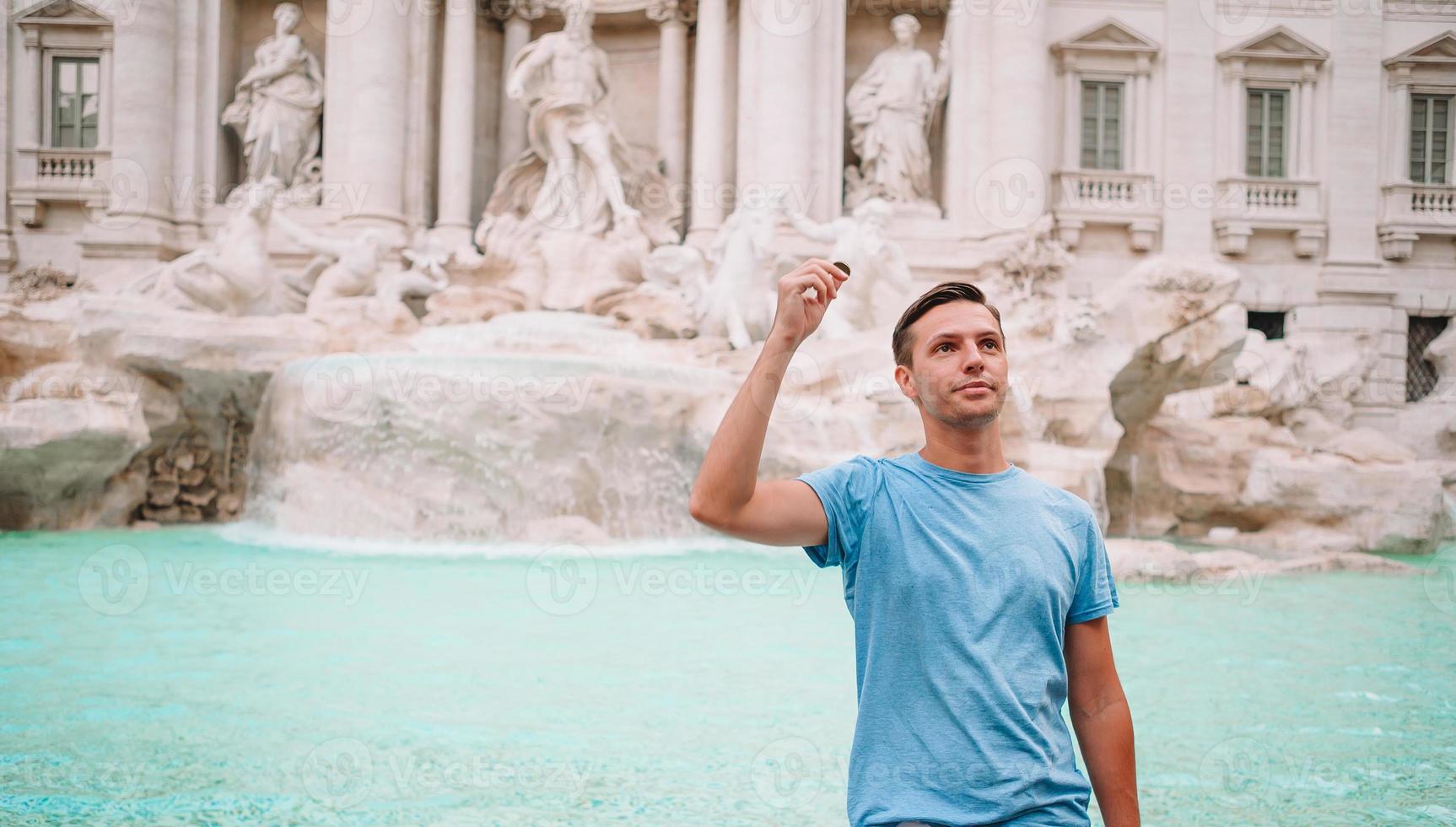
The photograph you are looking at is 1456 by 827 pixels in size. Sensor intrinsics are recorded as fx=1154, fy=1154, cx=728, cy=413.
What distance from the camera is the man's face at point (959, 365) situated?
1.65 meters

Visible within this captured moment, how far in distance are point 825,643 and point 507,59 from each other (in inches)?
538

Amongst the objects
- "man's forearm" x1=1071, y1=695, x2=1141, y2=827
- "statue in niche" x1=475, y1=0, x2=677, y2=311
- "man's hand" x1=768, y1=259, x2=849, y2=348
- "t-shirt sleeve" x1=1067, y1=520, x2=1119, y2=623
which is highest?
"statue in niche" x1=475, y1=0, x2=677, y2=311

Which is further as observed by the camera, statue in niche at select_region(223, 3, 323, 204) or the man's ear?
statue in niche at select_region(223, 3, 323, 204)

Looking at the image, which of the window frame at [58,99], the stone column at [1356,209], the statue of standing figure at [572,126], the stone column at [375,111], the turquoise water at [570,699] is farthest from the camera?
the stone column at [1356,209]

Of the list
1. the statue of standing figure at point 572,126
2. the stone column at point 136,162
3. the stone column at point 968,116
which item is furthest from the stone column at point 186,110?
the stone column at point 968,116

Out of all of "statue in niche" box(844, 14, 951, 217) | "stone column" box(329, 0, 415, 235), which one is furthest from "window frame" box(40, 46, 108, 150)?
"statue in niche" box(844, 14, 951, 217)

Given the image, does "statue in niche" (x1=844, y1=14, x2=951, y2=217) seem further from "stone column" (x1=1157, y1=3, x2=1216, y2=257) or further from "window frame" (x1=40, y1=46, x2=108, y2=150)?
"window frame" (x1=40, y1=46, x2=108, y2=150)

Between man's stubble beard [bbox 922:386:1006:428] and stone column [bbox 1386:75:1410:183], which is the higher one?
stone column [bbox 1386:75:1410:183]

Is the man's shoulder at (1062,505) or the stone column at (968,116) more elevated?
the stone column at (968,116)

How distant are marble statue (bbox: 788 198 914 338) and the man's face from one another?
9.34 metres

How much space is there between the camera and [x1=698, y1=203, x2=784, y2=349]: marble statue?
12.0 metres

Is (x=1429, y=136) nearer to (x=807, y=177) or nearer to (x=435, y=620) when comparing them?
(x=807, y=177)

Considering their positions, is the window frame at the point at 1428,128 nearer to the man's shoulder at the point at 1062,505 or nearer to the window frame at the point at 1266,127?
the window frame at the point at 1266,127

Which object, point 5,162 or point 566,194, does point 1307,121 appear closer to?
point 566,194
